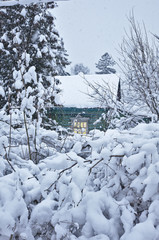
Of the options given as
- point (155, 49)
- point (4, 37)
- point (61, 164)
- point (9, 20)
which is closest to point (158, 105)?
point (155, 49)

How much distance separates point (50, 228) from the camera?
149 centimetres

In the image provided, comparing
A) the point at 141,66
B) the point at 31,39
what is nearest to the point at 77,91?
the point at 31,39

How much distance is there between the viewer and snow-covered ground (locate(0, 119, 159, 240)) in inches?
53.6

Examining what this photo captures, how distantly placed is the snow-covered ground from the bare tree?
4.55m

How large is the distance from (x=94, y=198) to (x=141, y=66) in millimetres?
5824

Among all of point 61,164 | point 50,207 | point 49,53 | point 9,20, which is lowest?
point 50,207

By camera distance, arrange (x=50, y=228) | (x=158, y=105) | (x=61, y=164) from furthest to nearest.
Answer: (x=158, y=105)
(x=61, y=164)
(x=50, y=228)

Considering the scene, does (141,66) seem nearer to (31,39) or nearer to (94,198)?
(94,198)

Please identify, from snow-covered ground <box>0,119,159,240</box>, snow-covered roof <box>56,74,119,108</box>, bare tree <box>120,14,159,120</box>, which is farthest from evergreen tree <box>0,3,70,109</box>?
snow-covered ground <box>0,119,159,240</box>

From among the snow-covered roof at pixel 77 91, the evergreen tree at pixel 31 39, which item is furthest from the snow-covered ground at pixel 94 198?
the evergreen tree at pixel 31 39

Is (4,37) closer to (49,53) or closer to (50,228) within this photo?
(49,53)

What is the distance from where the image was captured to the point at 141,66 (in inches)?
264

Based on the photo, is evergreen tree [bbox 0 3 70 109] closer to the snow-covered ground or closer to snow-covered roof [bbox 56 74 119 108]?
snow-covered roof [bbox 56 74 119 108]

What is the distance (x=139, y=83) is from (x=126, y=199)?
5323 mm
